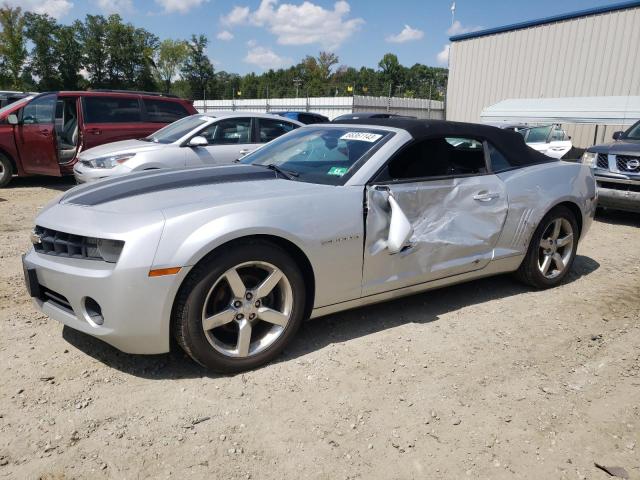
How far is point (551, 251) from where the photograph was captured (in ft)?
14.8

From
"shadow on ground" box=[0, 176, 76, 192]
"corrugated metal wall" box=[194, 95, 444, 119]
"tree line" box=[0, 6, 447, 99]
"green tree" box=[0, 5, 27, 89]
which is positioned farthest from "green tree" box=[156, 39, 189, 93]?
"shadow on ground" box=[0, 176, 76, 192]

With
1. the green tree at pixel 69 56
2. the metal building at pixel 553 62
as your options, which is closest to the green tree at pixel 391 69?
the green tree at pixel 69 56

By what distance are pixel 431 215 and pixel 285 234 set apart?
3.95 feet

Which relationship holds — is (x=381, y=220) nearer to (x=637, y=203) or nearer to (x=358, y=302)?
(x=358, y=302)

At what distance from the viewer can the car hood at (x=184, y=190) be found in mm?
2863

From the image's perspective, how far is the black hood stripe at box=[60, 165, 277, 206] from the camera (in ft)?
10.1

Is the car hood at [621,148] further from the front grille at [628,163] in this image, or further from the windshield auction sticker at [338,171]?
the windshield auction sticker at [338,171]

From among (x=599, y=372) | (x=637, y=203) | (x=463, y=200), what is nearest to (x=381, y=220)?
(x=463, y=200)

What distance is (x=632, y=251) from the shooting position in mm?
6137

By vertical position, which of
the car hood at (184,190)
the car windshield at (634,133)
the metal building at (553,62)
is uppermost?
the metal building at (553,62)

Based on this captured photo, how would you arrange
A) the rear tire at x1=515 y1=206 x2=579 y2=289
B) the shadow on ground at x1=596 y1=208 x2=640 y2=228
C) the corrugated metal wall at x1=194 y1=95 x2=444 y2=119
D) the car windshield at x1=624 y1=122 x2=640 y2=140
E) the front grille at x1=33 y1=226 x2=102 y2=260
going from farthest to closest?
1. the corrugated metal wall at x1=194 y1=95 x2=444 y2=119
2. the car windshield at x1=624 y1=122 x2=640 y2=140
3. the shadow on ground at x1=596 y1=208 x2=640 y2=228
4. the rear tire at x1=515 y1=206 x2=579 y2=289
5. the front grille at x1=33 y1=226 x2=102 y2=260

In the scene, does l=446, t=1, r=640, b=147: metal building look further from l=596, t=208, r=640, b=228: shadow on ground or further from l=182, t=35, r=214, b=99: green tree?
l=182, t=35, r=214, b=99: green tree

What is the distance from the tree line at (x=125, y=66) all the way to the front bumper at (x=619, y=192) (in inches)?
1189

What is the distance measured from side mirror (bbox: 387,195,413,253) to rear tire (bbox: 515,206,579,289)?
5.21 feet
